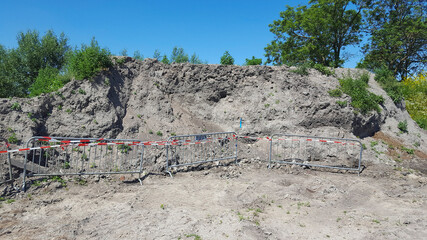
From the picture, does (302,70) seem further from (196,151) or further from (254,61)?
(254,61)

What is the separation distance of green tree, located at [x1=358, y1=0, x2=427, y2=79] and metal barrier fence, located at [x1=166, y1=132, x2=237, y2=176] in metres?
Answer: 19.3

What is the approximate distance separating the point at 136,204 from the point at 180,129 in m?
5.89

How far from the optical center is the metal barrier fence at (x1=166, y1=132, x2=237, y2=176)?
988cm

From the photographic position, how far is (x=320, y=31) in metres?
25.0

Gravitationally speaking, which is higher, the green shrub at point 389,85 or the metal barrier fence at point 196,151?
the green shrub at point 389,85

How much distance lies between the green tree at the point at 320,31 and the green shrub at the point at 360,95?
953 centimetres

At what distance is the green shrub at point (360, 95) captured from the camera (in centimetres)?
1353

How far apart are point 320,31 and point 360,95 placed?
43.6ft

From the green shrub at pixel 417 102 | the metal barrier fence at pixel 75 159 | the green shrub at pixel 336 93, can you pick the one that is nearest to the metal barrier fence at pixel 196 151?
the metal barrier fence at pixel 75 159

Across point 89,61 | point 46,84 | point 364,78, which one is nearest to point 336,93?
point 364,78

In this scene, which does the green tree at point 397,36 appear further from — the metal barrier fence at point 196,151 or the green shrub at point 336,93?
the metal barrier fence at point 196,151

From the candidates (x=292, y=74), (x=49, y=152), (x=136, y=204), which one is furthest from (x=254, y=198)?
(x=292, y=74)

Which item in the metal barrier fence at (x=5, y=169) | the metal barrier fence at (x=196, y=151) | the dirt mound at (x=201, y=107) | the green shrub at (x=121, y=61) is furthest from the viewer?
the green shrub at (x=121, y=61)

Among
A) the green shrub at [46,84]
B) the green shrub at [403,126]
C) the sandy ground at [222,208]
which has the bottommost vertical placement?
the sandy ground at [222,208]
